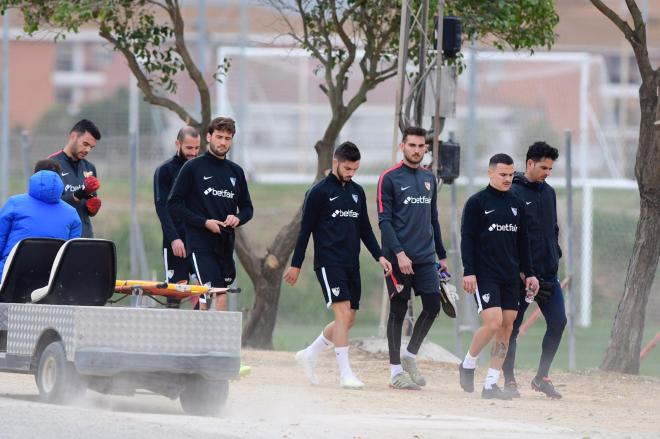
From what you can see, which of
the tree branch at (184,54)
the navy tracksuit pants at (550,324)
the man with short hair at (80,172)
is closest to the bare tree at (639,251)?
the navy tracksuit pants at (550,324)

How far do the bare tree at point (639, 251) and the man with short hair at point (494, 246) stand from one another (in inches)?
131

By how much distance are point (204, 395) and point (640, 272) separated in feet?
20.6

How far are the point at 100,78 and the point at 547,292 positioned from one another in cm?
4670

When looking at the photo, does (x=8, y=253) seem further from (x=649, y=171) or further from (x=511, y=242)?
(x=649, y=171)

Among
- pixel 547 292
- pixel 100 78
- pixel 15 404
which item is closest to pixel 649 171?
pixel 547 292

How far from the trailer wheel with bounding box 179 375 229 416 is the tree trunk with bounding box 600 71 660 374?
5985 millimetres

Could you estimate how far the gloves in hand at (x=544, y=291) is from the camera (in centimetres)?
1212

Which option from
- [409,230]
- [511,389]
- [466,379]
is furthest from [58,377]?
[511,389]

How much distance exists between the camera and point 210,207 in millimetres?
11508

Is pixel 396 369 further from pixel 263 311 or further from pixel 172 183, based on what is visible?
pixel 263 311

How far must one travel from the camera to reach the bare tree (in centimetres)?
1461

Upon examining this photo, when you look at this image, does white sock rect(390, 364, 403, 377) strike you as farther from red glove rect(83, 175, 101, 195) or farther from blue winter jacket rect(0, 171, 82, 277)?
blue winter jacket rect(0, 171, 82, 277)

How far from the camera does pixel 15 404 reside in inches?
371

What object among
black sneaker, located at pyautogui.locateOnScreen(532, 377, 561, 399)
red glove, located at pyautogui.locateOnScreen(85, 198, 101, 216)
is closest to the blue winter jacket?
red glove, located at pyautogui.locateOnScreen(85, 198, 101, 216)
